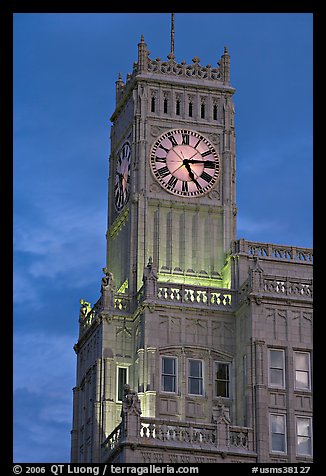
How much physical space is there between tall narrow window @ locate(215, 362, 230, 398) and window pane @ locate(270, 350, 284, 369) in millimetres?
2861

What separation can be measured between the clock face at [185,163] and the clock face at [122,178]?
2.40 meters

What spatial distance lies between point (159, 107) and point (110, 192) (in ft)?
23.7

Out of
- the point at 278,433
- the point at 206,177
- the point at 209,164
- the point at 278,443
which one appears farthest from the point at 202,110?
the point at 278,443

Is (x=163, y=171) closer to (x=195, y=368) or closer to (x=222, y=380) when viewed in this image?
(x=195, y=368)

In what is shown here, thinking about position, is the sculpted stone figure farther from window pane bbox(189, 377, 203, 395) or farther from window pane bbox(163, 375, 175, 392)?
window pane bbox(189, 377, 203, 395)

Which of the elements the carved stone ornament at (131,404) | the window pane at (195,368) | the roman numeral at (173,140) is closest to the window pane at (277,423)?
the window pane at (195,368)

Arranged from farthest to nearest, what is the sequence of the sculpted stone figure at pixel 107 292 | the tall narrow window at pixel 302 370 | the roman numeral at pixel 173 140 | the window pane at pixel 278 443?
1. the roman numeral at pixel 173 140
2. the sculpted stone figure at pixel 107 292
3. the tall narrow window at pixel 302 370
4. the window pane at pixel 278 443

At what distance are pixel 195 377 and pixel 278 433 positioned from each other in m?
5.83

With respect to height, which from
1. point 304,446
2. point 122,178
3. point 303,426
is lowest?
point 304,446

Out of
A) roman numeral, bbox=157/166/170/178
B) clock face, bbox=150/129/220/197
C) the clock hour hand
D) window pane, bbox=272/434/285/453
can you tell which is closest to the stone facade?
window pane, bbox=272/434/285/453

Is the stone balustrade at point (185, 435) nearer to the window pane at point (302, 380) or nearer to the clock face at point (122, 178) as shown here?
the window pane at point (302, 380)

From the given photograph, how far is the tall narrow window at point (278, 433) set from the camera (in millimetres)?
69625

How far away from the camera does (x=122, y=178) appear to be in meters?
81.2
